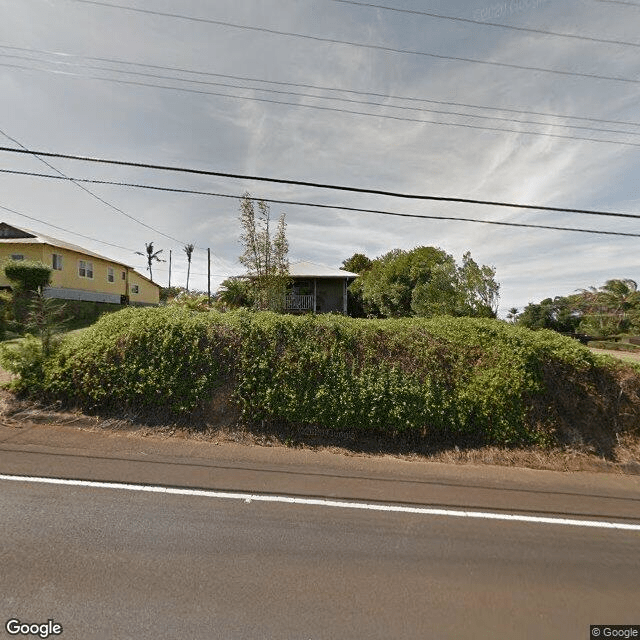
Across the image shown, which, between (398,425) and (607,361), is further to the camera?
(607,361)

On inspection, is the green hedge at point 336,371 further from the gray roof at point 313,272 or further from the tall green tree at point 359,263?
the tall green tree at point 359,263

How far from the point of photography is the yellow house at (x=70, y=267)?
22453 millimetres

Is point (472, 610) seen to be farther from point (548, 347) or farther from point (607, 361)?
point (607, 361)

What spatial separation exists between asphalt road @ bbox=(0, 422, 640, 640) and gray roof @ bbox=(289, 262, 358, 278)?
1628 centimetres

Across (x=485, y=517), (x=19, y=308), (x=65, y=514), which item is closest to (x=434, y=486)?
(x=485, y=517)

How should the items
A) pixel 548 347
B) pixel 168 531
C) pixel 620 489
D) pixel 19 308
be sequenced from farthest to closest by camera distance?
pixel 19 308 → pixel 548 347 → pixel 620 489 → pixel 168 531

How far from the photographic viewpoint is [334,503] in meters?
3.65

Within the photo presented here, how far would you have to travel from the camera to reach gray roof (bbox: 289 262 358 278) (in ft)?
65.1

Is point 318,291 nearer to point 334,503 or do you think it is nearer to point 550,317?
point 334,503

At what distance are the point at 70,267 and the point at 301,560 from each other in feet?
95.3

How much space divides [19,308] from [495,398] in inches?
822

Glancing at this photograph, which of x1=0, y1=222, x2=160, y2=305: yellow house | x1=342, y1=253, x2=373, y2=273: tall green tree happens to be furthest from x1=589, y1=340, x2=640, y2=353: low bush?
x1=0, y1=222, x2=160, y2=305: yellow house

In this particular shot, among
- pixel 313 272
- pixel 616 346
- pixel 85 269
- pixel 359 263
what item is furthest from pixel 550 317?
pixel 85 269

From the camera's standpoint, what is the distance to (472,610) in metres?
2.35
